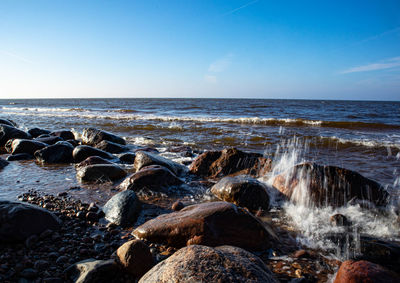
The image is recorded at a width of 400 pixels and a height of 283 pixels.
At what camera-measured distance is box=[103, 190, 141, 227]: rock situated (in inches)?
131

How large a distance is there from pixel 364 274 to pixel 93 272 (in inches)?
90.8

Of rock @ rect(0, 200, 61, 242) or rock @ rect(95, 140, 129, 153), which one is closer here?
rock @ rect(0, 200, 61, 242)

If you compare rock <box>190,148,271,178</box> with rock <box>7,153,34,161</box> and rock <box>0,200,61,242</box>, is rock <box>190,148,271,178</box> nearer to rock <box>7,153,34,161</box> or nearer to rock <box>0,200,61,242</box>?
rock <box>0,200,61,242</box>

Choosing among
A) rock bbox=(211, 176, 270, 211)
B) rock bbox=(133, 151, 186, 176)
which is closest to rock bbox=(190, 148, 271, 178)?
rock bbox=(133, 151, 186, 176)

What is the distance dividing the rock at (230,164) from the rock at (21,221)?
3295 millimetres

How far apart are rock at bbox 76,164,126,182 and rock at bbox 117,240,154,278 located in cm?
313

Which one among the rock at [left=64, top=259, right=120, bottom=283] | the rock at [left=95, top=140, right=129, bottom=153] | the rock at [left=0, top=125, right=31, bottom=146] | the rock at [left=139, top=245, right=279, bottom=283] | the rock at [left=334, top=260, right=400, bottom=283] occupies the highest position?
the rock at [left=0, top=125, right=31, bottom=146]

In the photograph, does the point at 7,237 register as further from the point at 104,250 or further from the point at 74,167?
the point at 74,167

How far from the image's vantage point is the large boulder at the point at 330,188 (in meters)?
3.94

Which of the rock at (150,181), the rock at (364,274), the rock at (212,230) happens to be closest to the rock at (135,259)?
the rock at (212,230)

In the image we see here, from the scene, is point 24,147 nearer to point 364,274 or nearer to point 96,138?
point 96,138

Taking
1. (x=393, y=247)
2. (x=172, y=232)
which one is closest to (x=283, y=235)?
(x=393, y=247)

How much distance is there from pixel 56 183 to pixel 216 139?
667cm

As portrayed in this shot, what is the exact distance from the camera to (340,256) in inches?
104
